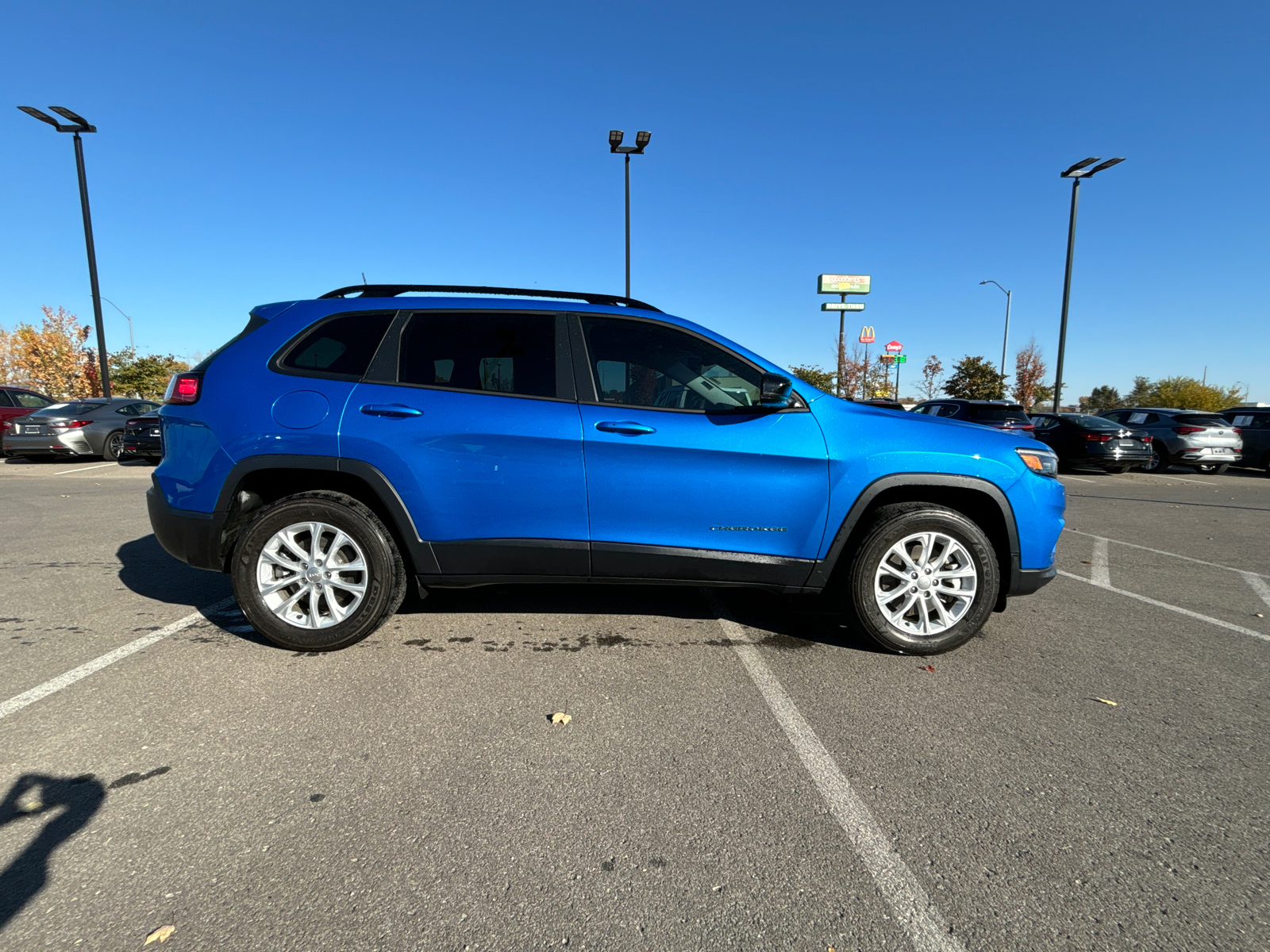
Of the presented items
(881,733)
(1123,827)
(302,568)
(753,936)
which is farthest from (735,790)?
(302,568)

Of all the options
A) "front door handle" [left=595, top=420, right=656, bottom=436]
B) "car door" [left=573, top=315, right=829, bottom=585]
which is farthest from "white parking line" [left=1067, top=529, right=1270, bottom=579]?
"front door handle" [left=595, top=420, right=656, bottom=436]

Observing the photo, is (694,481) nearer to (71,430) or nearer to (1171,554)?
(1171,554)

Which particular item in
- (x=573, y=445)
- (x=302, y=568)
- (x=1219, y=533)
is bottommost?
(x=1219, y=533)

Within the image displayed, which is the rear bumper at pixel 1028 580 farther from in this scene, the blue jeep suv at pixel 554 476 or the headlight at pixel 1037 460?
the headlight at pixel 1037 460

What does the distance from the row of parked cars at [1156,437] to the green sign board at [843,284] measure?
34921mm

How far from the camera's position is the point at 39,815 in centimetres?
207

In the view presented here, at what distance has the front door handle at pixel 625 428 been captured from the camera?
3326mm

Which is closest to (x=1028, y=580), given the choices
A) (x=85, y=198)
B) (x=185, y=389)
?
(x=185, y=389)

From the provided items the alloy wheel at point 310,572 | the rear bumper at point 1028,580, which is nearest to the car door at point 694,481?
the rear bumper at point 1028,580

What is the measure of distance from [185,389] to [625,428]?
8.10 feet

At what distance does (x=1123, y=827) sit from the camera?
2.10 meters

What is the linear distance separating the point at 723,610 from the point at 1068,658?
6.42 feet

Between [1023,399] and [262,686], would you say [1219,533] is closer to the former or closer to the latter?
[262,686]

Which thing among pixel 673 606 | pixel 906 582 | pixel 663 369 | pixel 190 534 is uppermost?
pixel 663 369
